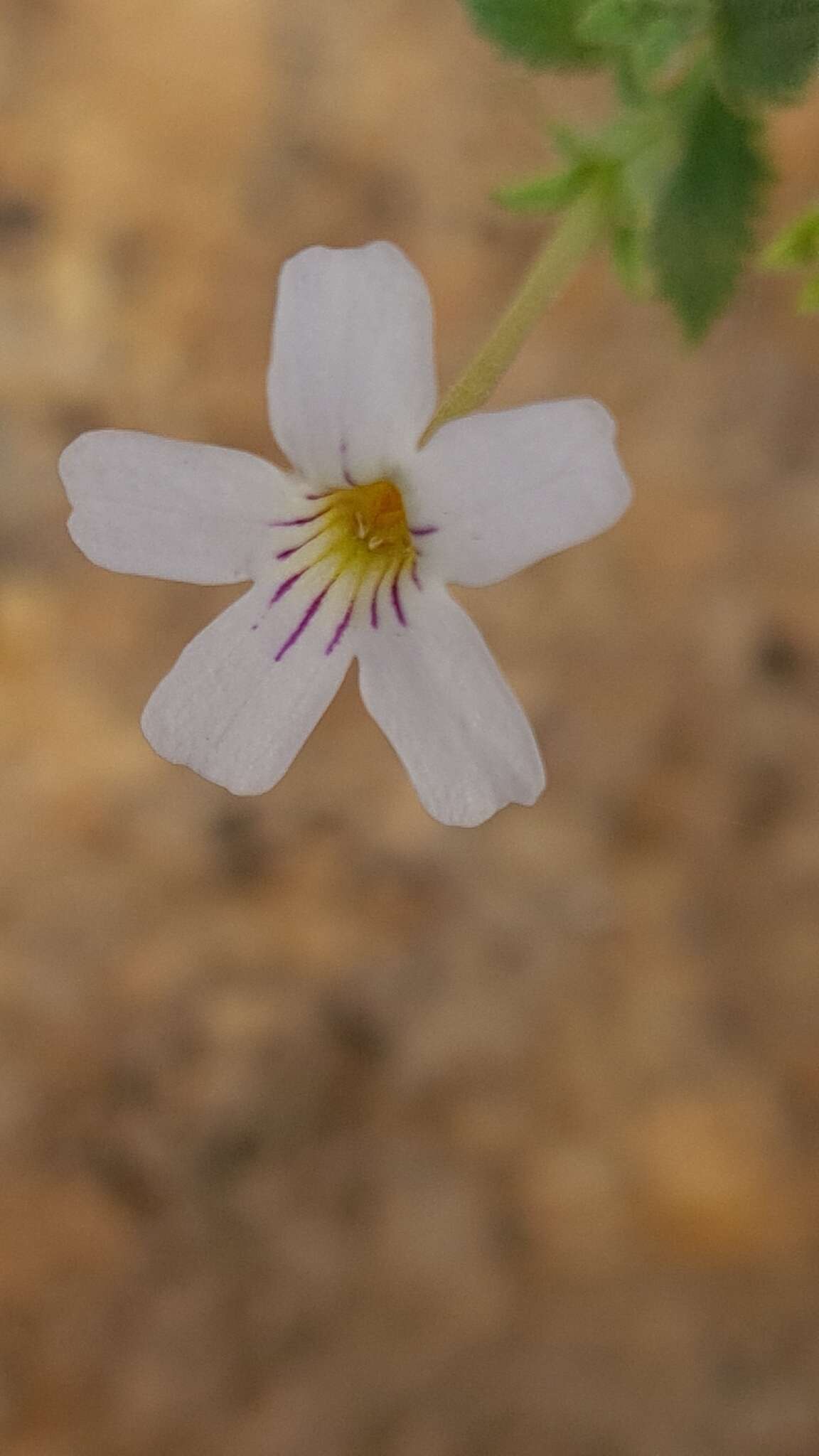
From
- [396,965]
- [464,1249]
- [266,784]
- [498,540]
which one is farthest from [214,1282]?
[498,540]

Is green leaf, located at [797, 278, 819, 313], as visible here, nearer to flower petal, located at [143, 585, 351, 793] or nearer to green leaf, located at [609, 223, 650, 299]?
green leaf, located at [609, 223, 650, 299]

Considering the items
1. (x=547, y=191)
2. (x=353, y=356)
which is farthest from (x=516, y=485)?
(x=547, y=191)

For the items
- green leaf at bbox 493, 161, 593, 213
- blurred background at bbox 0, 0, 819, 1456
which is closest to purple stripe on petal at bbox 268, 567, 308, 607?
green leaf at bbox 493, 161, 593, 213


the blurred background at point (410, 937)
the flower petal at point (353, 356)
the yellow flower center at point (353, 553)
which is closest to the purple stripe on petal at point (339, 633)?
the yellow flower center at point (353, 553)

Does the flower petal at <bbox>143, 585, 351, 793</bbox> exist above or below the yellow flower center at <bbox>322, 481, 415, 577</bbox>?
below

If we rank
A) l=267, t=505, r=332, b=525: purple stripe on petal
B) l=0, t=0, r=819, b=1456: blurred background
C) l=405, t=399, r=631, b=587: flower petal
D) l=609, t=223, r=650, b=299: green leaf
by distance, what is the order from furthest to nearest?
1. l=0, t=0, r=819, b=1456: blurred background
2. l=609, t=223, r=650, b=299: green leaf
3. l=267, t=505, r=332, b=525: purple stripe on petal
4. l=405, t=399, r=631, b=587: flower petal

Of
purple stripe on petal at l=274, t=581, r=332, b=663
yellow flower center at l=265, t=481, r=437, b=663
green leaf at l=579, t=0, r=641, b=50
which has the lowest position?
purple stripe on petal at l=274, t=581, r=332, b=663

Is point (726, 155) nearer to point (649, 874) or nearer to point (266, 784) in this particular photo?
point (266, 784)

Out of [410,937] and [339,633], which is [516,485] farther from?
[410,937]

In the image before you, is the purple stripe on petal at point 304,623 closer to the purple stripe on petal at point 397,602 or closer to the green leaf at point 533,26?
the purple stripe on petal at point 397,602
